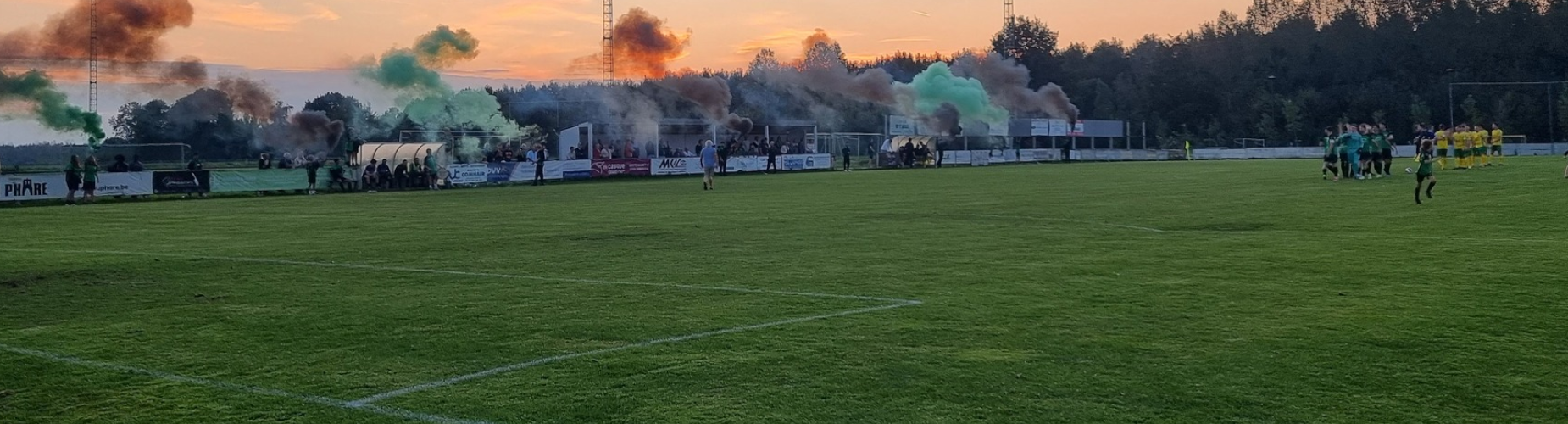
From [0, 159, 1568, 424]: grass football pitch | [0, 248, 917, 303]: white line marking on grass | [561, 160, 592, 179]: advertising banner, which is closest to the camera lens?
[0, 159, 1568, 424]: grass football pitch

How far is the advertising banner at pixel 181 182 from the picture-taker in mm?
35688

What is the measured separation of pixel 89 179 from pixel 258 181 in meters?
5.23

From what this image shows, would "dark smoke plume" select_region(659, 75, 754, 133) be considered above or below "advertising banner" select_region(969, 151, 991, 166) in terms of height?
above

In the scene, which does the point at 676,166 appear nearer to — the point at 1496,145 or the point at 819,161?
the point at 819,161

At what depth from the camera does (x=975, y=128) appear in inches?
2940

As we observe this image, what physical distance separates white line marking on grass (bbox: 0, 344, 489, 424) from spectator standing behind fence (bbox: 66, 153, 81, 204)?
26855mm

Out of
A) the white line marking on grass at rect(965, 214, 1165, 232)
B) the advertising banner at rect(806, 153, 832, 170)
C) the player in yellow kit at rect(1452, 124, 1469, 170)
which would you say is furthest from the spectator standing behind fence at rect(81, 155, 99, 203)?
the player in yellow kit at rect(1452, 124, 1469, 170)

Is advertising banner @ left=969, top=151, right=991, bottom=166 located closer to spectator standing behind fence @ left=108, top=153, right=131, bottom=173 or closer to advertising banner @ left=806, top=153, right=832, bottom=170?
advertising banner @ left=806, top=153, right=832, bottom=170

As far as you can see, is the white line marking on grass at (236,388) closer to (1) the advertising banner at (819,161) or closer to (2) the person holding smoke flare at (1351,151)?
(2) the person holding smoke flare at (1351,151)

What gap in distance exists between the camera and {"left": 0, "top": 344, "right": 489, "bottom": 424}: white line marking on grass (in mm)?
6727

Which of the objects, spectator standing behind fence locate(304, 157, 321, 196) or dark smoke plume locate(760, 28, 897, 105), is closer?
spectator standing behind fence locate(304, 157, 321, 196)

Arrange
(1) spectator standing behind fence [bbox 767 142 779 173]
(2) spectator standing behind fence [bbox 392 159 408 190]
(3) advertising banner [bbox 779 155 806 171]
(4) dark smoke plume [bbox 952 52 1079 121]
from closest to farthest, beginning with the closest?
(2) spectator standing behind fence [bbox 392 159 408 190] → (1) spectator standing behind fence [bbox 767 142 779 173] → (3) advertising banner [bbox 779 155 806 171] → (4) dark smoke plume [bbox 952 52 1079 121]

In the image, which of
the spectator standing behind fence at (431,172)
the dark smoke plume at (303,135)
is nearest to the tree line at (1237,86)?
the dark smoke plume at (303,135)

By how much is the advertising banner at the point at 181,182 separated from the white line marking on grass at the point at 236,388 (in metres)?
29.1
